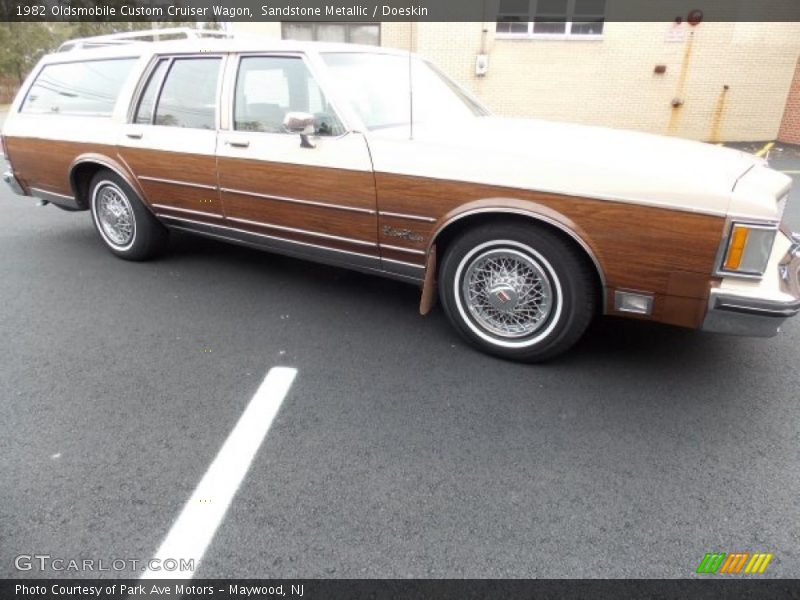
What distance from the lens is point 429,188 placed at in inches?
122

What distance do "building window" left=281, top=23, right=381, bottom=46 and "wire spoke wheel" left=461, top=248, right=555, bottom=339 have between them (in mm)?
12482

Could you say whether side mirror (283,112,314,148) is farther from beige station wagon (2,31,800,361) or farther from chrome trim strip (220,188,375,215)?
chrome trim strip (220,188,375,215)

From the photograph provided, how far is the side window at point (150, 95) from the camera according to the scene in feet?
13.7

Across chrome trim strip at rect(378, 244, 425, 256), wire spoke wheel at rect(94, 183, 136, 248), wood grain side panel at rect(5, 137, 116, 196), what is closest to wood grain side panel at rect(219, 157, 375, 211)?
chrome trim strip at rect(378, 244, 425, 256)

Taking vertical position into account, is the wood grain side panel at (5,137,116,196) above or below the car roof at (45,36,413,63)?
below

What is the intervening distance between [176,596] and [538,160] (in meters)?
2.46

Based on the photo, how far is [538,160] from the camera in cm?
284

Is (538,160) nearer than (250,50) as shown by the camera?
Yes

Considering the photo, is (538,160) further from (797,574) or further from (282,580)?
(282,580)

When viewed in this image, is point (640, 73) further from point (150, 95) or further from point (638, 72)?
point (150, 95)

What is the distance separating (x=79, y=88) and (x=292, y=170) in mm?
2556

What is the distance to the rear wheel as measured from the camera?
14.9 feet

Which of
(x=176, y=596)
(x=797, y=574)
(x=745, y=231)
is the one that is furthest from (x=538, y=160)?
(x=176, y=596)

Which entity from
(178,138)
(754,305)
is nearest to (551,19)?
(178,138)
